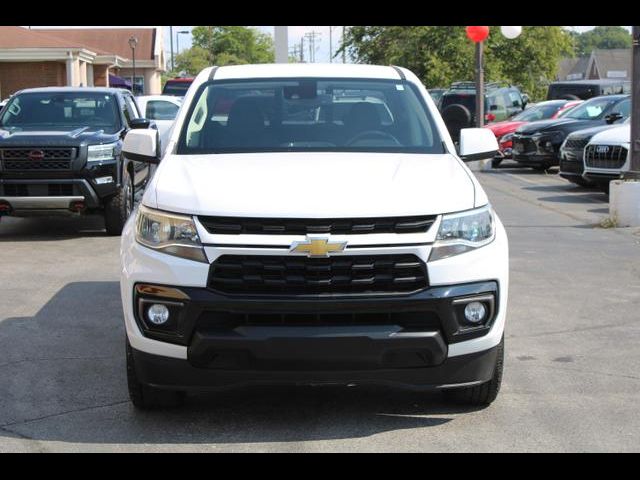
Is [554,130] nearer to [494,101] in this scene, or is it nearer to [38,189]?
[494,101]

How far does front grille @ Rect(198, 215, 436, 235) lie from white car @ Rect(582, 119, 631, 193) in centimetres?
1130

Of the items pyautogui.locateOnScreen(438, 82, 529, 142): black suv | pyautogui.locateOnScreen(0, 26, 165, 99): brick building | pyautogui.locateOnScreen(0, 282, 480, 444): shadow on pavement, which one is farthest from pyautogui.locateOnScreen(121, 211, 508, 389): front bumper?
pyautogui.locateOnScreen(0, 26, 165, 99): brick building

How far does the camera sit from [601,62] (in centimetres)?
10131

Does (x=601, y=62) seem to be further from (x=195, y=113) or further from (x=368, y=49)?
(x=195, y=113)

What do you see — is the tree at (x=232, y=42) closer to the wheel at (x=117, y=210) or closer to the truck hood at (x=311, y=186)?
the wheel at (x=117, y=210)

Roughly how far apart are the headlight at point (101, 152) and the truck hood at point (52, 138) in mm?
64

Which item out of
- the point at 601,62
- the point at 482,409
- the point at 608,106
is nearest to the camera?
the point at 482,409

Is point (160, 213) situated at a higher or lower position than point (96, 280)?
higher

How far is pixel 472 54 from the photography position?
5000 centimetres

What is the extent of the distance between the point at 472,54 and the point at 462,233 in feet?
152

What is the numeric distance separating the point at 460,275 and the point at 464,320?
21 cm

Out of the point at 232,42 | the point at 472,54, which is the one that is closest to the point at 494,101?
the point at 472,54

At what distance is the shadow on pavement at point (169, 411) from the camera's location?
514 cm

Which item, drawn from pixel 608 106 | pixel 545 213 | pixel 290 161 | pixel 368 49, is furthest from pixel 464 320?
pixel 368 49
